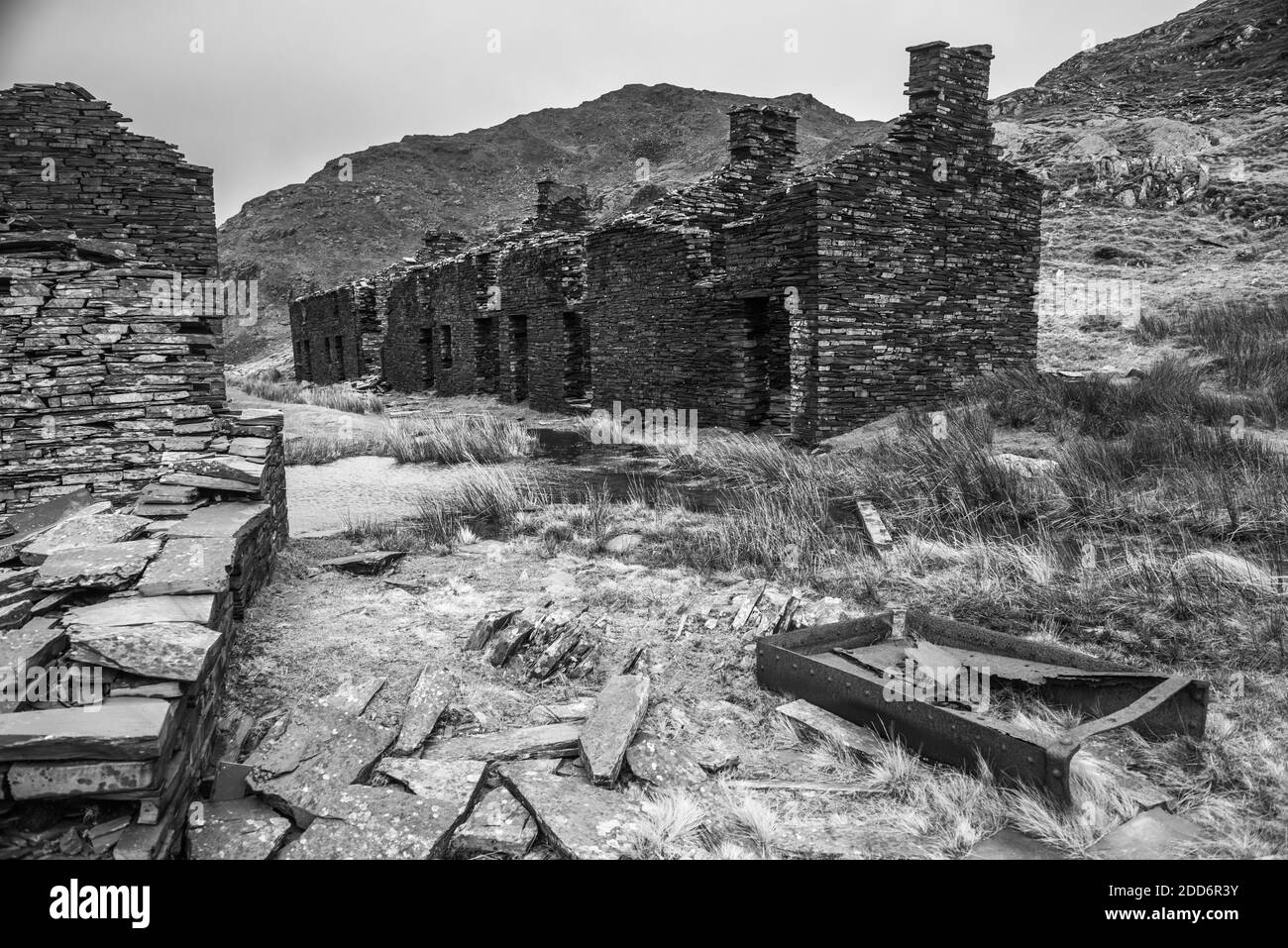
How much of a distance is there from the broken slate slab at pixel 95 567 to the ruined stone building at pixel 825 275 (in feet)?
27.5

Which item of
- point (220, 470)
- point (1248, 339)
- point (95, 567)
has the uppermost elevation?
point (1248, 339)

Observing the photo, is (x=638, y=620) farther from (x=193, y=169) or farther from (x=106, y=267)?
(x=193, y=169)

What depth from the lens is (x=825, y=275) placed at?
10523 mm

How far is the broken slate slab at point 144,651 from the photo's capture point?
3.05 m

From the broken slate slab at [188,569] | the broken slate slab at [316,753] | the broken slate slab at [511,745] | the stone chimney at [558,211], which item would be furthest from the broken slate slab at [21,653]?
the stone chimney at [558,211]

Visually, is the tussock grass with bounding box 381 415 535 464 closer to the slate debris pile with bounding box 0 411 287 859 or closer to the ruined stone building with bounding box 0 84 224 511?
the ruined stone building with bounding box 0 84 224 511

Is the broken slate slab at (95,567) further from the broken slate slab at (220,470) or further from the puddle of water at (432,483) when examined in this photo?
the puddle of water at (432,483)

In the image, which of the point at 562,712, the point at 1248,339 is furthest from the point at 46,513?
the point at 1248,339

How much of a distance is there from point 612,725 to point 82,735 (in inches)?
79.7

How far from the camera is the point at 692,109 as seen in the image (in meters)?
83.2

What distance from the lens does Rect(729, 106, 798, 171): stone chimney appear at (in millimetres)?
13836

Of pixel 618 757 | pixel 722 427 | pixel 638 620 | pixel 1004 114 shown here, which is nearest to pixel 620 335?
pixel 722 427

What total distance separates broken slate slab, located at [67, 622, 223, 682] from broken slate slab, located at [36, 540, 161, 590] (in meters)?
0.61

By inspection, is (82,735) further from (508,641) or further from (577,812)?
(508,641)
